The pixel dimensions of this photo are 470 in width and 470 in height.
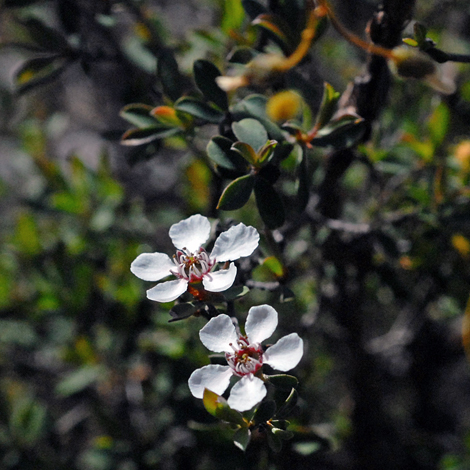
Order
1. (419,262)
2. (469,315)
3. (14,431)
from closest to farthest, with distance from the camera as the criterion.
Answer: (469,315) → (419,262) → (14,431)

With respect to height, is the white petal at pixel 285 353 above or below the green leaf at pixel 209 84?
below

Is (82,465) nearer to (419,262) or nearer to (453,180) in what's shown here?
(419,262)

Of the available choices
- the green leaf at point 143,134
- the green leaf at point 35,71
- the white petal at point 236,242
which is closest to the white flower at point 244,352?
the white petal at point 236,242

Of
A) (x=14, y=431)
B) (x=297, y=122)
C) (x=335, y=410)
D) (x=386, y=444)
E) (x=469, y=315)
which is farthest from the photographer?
(x=335, y=410)

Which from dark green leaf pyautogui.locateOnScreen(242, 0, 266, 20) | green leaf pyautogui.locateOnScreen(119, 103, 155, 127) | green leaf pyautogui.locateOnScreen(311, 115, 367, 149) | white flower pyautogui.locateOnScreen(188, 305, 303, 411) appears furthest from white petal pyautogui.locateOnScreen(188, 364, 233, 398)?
dark green leaf pyautogui.locateOnScreen(242, 0, 266, 20)

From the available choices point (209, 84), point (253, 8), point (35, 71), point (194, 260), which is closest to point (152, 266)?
point (194, 260)

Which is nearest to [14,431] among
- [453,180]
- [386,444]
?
[386,444]

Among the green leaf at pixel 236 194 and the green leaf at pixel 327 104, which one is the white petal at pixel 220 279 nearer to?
the green leaf at pixel 236 194
